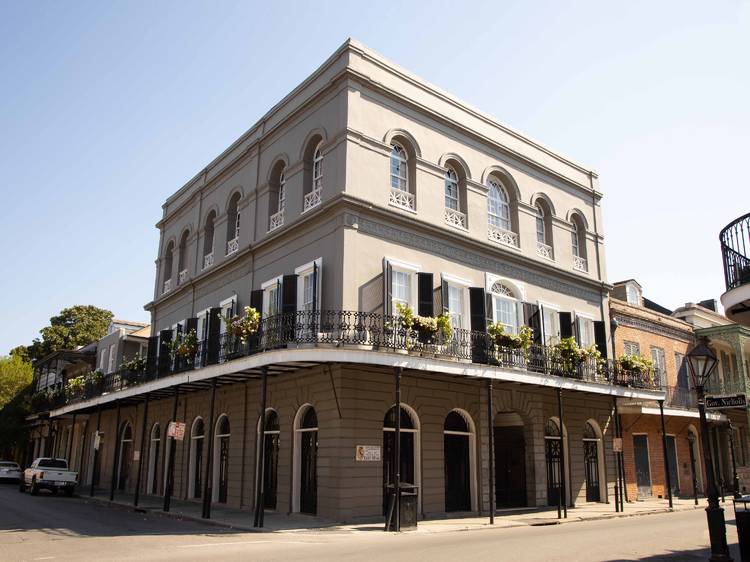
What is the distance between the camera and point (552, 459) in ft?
63.9

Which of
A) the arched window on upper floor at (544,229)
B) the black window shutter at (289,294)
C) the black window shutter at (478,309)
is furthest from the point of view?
the arched window on upper floor at (544,229)

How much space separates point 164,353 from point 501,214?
12124 millimetres

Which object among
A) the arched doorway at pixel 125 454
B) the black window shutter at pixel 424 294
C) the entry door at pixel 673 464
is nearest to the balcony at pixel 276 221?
the black window shutter at pixel 424 294

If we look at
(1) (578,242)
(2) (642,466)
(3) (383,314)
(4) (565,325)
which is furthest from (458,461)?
(1) (578,242)

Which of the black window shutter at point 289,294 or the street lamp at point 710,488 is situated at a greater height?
the black window shutter at point 289,294

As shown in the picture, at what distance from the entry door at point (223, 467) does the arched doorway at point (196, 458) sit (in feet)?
5.26

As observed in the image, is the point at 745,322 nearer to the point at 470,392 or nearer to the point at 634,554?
the point at 634,554

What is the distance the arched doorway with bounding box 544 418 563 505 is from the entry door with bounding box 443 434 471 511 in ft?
11.1

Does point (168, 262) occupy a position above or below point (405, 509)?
above

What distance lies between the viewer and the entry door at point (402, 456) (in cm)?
1531

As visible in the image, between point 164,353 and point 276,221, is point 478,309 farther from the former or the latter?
point 164,353

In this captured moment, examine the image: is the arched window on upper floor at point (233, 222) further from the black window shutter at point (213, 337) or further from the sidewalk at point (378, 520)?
the sidewalk at point (378, 520)

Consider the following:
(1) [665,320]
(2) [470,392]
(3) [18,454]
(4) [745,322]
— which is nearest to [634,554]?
(4) [745,322]

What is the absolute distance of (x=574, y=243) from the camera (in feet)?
76.3
